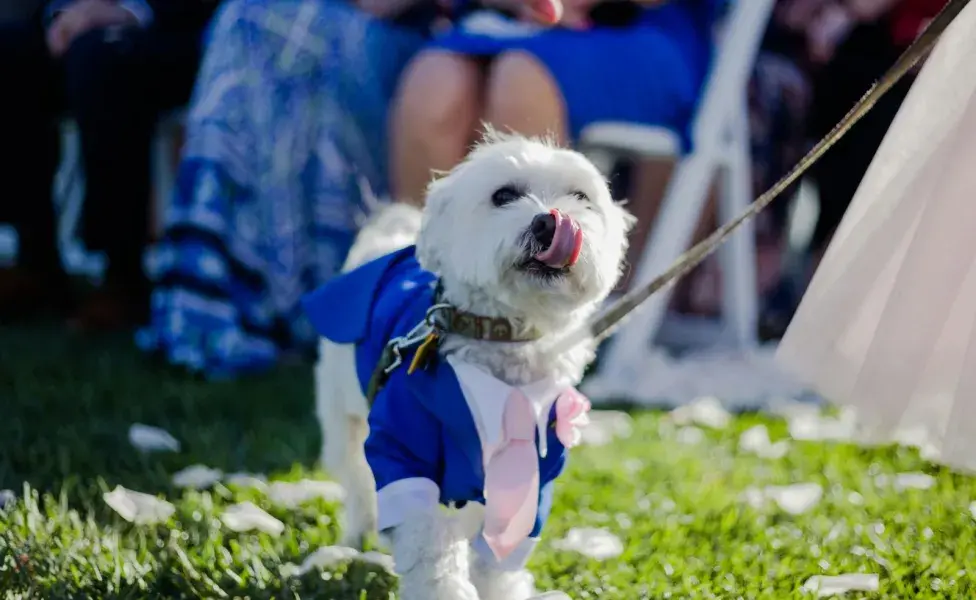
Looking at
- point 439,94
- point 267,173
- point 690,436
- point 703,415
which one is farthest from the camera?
point 267,173

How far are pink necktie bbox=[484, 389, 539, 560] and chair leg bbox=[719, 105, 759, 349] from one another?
7.28 ft

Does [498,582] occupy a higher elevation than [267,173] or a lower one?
lower

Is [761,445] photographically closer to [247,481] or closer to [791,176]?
[791,176]

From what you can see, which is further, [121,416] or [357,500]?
[121,416]

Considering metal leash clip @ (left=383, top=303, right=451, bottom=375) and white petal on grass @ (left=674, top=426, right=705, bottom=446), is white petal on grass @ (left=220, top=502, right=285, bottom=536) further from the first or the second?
white petal on grass @ (left=674, top=426, right=705, bottom=446)

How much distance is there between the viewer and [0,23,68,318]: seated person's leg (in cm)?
402

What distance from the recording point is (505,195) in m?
1.59

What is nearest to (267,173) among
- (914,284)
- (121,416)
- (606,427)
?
(121,416)

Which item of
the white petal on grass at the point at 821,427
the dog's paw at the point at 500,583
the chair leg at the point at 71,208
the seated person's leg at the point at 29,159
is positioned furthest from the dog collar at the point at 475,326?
the chair leg at the point at 71,208

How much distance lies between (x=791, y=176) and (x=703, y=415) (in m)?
1.35

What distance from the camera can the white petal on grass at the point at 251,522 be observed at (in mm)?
1906

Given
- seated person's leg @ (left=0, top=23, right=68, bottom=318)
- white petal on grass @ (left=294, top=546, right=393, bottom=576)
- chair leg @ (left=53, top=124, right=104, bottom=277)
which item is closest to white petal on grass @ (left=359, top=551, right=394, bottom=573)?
white petal on grass @ (left=294, top=546, right=393, bottom=576)

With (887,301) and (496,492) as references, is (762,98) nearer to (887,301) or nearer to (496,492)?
(887,301)

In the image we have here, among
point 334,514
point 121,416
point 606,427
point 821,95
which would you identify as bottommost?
point 334,514
